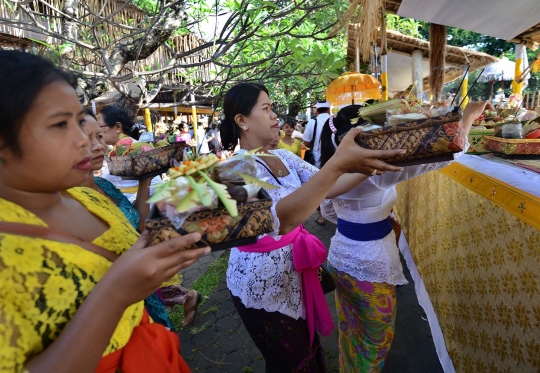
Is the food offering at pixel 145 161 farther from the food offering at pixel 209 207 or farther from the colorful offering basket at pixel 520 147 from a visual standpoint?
the colorful offering basket at pixel 520 147

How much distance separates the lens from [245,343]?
311 cm

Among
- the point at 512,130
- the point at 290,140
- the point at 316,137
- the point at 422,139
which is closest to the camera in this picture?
the point at 422,139

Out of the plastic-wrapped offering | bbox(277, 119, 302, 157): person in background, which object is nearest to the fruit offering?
the plastic-wrapped offering

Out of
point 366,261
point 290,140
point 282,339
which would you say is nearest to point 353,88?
point 290,140

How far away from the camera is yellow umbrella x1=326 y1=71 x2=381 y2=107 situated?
7.95 m

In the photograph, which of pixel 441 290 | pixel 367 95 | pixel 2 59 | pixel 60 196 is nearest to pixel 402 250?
pixel 441 290

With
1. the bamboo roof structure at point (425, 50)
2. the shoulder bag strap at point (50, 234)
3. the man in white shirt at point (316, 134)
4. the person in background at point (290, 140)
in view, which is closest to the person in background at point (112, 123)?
the shoulder bag strap at point (50, 234)

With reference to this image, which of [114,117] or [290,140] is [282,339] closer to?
[114,117]

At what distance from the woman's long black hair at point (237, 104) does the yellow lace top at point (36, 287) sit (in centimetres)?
122

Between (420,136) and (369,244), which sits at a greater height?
(420,136)

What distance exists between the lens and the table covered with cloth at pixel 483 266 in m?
1.39

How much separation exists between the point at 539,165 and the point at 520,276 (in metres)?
0.99

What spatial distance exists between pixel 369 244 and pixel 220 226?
1408 millimetres

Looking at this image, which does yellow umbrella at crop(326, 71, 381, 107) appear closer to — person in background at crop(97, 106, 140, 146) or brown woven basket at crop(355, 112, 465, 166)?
person in background at crop(97, 106, 140, 146)
